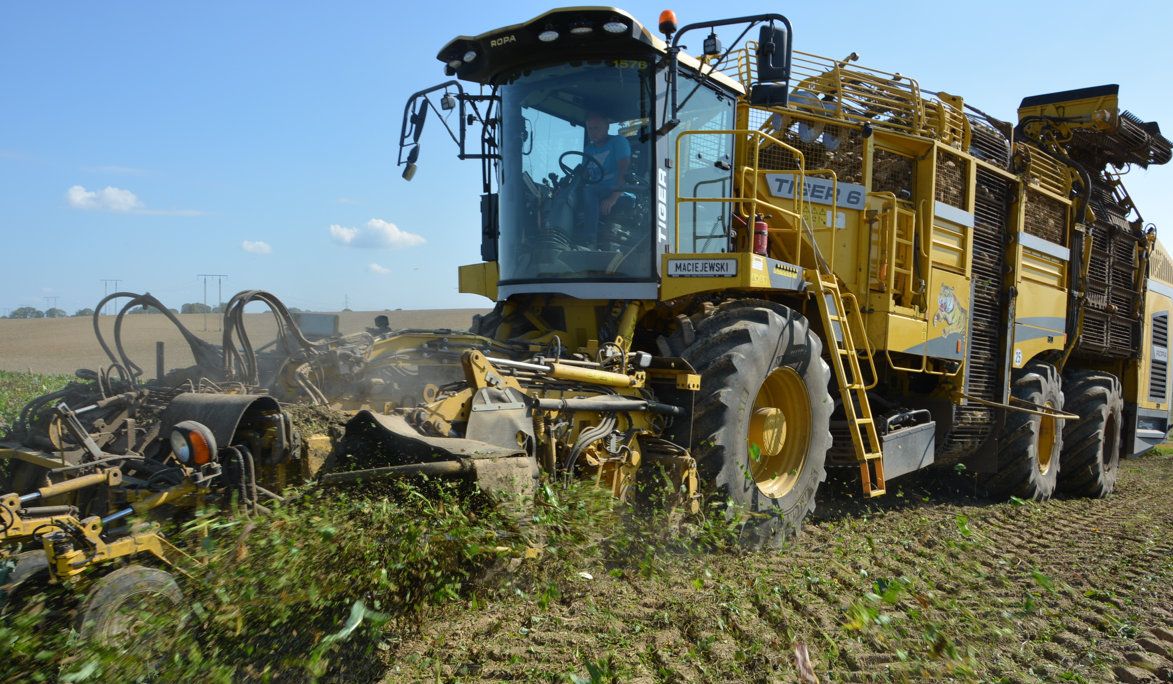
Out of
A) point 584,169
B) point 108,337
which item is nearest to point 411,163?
point 584,169

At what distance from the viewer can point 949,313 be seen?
7.44 metres

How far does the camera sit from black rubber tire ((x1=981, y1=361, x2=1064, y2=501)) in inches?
321

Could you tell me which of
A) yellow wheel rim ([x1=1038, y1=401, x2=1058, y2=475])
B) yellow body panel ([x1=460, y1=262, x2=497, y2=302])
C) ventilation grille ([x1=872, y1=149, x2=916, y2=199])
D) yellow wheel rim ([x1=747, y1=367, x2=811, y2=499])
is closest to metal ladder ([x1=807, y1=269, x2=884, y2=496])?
yellow wheel rim ([x1=747, y1=367, x2=811, y2=499])

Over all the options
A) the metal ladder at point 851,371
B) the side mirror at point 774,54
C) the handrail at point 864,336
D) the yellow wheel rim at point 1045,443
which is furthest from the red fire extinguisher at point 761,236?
the yellow wheel rim at point 1045,443

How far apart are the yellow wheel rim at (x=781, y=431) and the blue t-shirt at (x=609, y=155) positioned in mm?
1682

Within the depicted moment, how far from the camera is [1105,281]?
31.9 ft

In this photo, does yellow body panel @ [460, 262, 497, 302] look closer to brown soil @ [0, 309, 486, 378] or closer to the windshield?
the windshield

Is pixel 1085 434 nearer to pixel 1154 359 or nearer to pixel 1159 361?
pixel 1154 359

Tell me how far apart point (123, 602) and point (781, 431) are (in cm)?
399

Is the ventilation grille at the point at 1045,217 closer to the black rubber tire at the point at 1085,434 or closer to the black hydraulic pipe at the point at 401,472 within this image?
the black rubber tire at the point at 1085,434

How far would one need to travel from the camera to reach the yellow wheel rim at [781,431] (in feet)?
18.2

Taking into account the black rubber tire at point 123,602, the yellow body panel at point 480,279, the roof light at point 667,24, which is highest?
the roof light at point 667,24

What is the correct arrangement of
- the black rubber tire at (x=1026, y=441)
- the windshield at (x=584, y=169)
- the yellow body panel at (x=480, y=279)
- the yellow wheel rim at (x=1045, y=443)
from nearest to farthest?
the windshield at (x=584, y=169), the yellow body panel at (x=480, y=279), the black rubber tire at (x=1026, y=441), the yellow wheel rim at (x=1045, y=443)

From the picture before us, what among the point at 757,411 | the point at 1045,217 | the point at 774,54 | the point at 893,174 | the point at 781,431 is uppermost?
the point at 774,54
